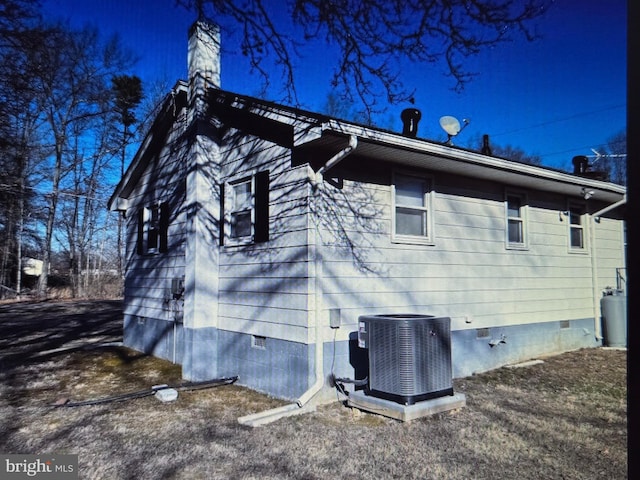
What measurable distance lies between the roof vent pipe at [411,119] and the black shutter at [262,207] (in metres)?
2.51

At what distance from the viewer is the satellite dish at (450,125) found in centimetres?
790

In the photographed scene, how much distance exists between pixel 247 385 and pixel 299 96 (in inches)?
171

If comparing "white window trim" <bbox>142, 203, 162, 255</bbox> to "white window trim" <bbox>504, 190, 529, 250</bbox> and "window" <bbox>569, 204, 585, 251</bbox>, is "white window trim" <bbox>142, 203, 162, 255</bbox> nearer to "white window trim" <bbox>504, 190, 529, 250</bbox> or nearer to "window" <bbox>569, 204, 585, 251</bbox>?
"white window trim" <bbox>504, 190, 529, 250</bbox>

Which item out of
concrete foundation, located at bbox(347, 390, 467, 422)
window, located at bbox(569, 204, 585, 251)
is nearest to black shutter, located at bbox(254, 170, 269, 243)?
concrete foundation, located at bbox(347, 390, 467, 422)

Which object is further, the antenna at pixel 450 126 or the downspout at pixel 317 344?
the antenna at pixel 450 126

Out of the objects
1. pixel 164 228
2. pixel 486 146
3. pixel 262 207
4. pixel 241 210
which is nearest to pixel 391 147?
pixel 262 207

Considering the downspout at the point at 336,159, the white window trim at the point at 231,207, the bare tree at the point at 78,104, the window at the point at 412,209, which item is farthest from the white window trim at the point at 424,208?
the bare tree at the point at 78,104

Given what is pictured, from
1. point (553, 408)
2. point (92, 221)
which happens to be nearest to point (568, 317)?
point (553, 408)

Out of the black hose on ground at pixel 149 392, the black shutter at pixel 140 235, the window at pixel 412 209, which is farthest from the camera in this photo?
the black shutter at pixel 140 235

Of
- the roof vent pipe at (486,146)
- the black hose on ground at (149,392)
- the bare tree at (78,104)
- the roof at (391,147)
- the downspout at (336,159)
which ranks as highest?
the bare tree at (78,104)

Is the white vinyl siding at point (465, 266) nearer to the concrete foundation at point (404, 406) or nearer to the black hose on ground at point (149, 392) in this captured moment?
the concrete foundation at point (404, 406)

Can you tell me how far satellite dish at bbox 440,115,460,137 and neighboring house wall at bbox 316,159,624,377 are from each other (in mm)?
864

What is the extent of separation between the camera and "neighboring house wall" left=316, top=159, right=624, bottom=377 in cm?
623
